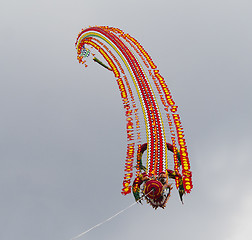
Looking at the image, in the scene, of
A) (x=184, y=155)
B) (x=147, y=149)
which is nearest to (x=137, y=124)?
(x=147, y=149)

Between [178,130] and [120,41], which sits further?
[120,41]

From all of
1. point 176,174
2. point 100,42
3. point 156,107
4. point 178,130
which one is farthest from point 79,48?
point 176,174

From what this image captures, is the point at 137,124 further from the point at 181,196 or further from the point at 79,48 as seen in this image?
the point at 79,48

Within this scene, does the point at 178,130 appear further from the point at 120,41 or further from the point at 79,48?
the point at 79,48

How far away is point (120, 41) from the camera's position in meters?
104

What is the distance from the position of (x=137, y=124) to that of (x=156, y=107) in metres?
7.13

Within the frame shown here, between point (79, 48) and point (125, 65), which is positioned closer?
point (125, 65)

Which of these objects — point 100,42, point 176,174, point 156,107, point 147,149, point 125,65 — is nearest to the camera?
point 176,174

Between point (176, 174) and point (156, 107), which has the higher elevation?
point (156, 107)

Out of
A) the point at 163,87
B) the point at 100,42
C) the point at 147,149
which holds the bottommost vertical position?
the point at 147,149

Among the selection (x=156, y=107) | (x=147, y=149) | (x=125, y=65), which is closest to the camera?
(x=147, y=149)

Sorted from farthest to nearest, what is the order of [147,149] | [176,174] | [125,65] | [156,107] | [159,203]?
[125,65], [156,107], [147,149], [176,174], [159,203]

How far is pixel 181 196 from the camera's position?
75438 millimetres

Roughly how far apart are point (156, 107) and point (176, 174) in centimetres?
1931
